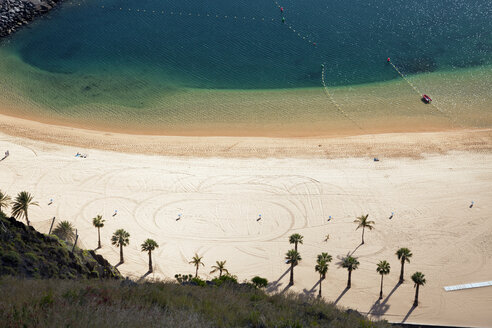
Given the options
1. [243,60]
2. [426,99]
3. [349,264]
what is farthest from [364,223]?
[243,60]

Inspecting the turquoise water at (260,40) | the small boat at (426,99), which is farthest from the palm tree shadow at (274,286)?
the small boat at (426,99)

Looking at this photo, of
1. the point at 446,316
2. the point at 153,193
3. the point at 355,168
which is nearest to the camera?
the point at 446,316

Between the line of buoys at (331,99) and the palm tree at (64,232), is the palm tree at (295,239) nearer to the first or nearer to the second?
the palm tree at (64,232)

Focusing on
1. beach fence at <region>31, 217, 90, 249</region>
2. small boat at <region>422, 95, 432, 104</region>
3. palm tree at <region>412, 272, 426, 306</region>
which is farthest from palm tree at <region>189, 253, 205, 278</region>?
small boat at <region>422, 95, 432, 104</region>

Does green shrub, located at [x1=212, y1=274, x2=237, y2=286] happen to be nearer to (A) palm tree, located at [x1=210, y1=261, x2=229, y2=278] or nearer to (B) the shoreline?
(A) palm tree, located at [x1=210, y1=261, x2=229, y2=278]

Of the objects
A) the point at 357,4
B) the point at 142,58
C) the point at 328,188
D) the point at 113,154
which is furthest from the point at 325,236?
the point at 357,4

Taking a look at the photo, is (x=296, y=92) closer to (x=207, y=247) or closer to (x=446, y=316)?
(x=207, y=247)
